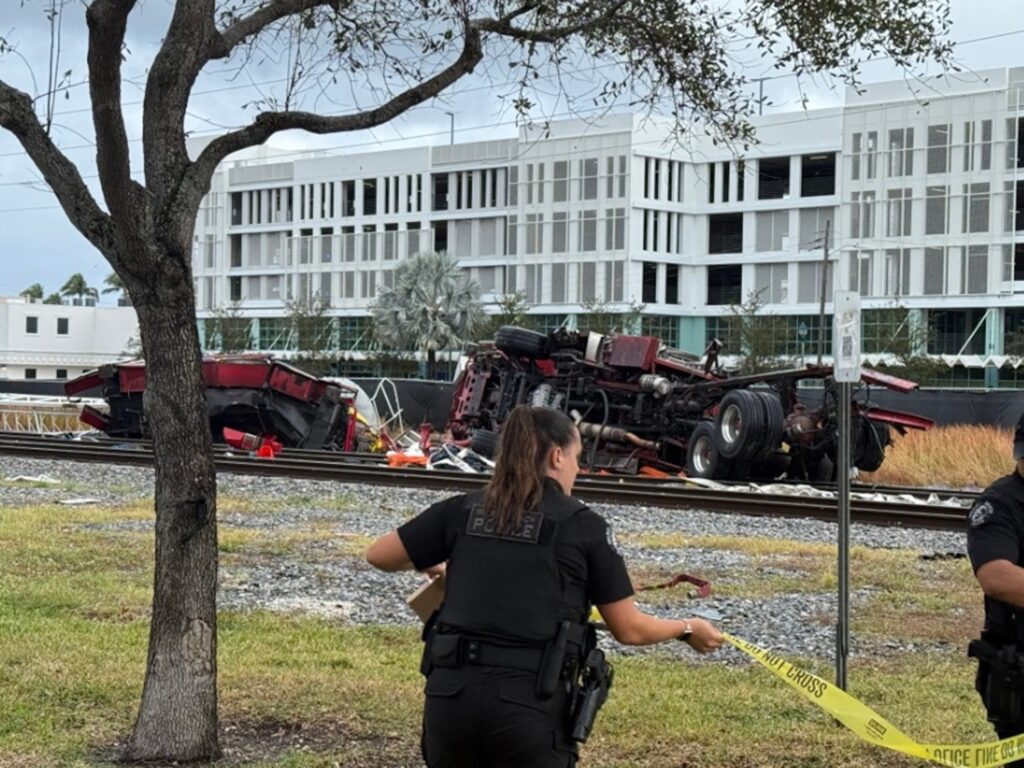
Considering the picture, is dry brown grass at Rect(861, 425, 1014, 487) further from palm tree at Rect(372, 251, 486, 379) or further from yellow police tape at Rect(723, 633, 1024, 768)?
palm tree at Rect(372, 251, 486, 379)

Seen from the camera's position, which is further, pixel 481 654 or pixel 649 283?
pixel 649 283

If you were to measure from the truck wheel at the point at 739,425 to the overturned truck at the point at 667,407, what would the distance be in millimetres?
15

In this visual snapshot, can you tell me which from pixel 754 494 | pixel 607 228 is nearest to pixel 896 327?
pixel 607 228

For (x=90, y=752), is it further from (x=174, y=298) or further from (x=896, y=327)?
(x=896, y=327)

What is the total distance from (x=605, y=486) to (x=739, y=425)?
2.74 m

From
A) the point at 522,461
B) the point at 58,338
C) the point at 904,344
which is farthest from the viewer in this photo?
the point at 58,338

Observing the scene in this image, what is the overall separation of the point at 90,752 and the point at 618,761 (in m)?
2.28

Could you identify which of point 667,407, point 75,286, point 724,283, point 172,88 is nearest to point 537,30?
point 172,88

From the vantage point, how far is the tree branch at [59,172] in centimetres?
604

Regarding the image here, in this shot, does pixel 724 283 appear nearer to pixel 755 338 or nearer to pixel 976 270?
pixel 976 270

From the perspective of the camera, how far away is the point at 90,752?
637cm

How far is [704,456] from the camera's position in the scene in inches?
889

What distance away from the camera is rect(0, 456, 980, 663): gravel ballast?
9.67 metres

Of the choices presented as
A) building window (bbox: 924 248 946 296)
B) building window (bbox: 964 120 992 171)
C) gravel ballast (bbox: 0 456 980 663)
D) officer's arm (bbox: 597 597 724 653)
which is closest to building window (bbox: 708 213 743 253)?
building window (bbox: 924 248 946 296)
